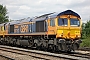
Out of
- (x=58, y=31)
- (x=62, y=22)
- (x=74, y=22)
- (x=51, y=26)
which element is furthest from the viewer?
(x=74, y=22)

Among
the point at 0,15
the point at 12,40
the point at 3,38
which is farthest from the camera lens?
the point at 0,15

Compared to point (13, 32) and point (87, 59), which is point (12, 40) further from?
point (87, 59)

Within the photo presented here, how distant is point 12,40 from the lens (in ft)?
86.5

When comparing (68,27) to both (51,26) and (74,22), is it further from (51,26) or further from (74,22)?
(51,26)

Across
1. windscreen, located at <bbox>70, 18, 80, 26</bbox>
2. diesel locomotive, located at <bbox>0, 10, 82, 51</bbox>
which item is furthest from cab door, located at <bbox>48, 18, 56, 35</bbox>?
windscreen, located at <bbox>70, 18, 80, 26</bbox>

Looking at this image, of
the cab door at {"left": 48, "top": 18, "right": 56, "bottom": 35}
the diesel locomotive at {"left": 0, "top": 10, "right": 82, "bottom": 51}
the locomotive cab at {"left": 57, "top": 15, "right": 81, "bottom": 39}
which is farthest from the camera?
the cab door at {"left": 48, "top": 18, "right": 56, "bottom": 35}

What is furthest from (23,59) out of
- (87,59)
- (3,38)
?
(3,38)

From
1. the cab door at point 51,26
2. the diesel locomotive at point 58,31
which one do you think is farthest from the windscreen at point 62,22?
the cab door at point 51,26

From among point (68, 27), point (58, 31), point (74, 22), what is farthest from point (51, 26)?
point (74, 22)

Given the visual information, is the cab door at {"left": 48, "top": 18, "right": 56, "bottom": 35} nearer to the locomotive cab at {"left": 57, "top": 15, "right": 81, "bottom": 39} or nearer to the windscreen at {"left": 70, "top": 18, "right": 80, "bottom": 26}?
the locomotive cab at {"left": 57, "top": 15, "right": 81, "bottom": 39}

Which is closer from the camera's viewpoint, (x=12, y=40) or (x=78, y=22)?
(x=78, y=22)

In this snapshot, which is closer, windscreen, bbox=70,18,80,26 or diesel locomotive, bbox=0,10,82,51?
diesel locomotive, bbox=0,10,82,51

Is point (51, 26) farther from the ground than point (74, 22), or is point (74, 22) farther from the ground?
point (74, 22)

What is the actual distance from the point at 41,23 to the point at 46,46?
2501 mm
